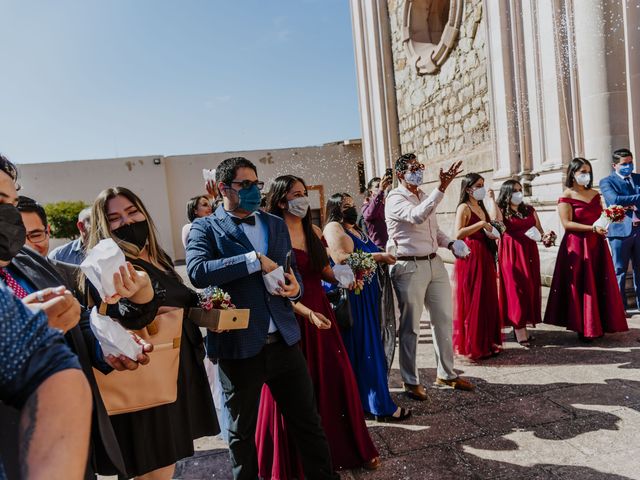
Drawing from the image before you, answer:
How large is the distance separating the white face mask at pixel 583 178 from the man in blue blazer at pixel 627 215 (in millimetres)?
736

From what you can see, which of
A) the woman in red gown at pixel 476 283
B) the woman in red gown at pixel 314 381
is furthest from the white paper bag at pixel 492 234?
the woman in red gown at pixel 314 381

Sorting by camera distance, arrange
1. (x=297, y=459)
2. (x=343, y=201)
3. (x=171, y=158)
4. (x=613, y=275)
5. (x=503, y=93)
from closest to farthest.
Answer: (x=297, y=459), (x=343, y=201), (x=613, y=275), (x=503, y=93), (x=171, y=158)

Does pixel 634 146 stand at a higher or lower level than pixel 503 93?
lower

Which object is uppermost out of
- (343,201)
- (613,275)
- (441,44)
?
(441,44)

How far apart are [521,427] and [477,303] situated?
1.72 meters

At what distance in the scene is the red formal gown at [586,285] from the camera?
16.4 feet

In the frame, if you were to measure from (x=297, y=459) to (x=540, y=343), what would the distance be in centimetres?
354

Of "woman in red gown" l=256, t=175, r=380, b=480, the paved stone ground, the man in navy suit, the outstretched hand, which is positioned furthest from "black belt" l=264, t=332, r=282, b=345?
the outstretched hand

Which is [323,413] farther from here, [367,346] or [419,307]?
[419,307]

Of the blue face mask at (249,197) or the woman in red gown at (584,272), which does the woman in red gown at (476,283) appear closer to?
the woman in red gown at (584,272)

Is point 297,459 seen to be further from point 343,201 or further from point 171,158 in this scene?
point 171,158

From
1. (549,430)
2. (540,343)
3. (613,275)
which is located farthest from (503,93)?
(549,430)

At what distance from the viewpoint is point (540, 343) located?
5219 millimetres

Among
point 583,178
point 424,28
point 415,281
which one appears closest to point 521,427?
point 415,281
